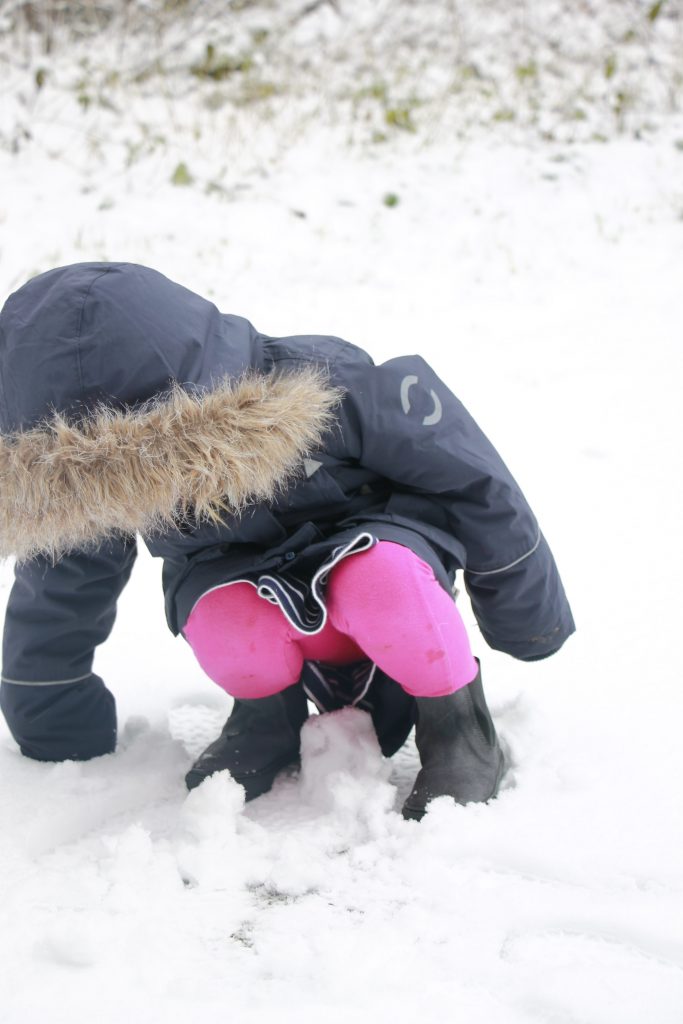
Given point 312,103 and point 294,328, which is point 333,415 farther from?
point 312,103

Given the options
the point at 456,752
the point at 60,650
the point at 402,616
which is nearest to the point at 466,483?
the point at 402,616

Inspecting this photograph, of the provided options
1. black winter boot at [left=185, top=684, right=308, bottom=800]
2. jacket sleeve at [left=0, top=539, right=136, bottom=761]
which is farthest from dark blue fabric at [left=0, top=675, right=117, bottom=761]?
black winter boot at [left=185, top=684, right=308, bottom=800]

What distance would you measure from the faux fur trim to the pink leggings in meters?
0.17

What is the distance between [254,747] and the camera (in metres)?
1.52

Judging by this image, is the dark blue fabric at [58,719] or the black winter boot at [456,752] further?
the dark blue fabric at [58,719]

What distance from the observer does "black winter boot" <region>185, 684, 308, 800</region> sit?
59.3 inches

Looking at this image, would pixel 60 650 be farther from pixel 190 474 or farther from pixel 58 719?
pixel 190 474

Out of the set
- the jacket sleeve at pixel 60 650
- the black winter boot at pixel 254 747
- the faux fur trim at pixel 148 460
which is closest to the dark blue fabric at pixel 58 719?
the jacket sleeve at pixel 60 650

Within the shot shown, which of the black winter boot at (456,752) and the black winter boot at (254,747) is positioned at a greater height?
the black winter boot at (456,752)

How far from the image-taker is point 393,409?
1.41m

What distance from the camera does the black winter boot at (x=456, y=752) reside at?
53.9 inches

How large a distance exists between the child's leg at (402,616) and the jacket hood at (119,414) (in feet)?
0.59

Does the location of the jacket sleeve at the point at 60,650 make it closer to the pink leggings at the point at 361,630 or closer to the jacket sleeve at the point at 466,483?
the pink leggings at the point at 361,630

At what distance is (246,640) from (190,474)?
0.28 m
